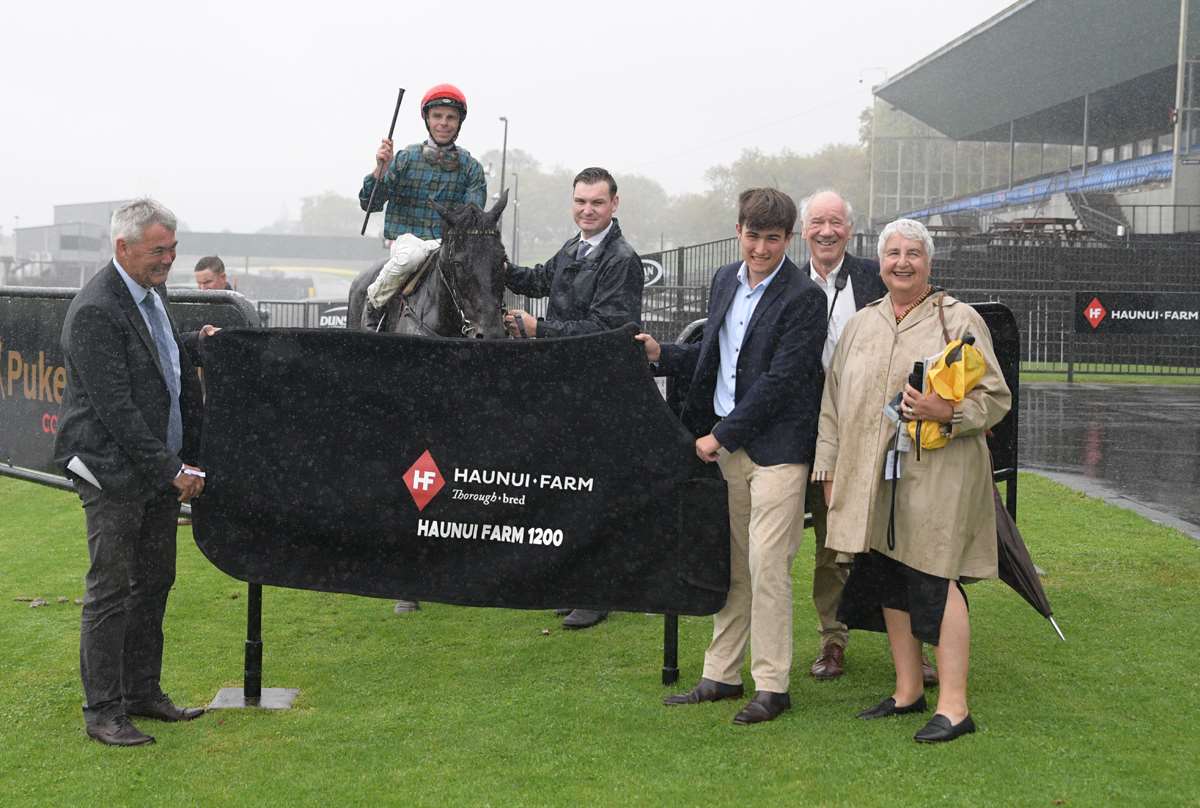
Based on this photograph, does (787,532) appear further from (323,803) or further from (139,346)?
(139,346)

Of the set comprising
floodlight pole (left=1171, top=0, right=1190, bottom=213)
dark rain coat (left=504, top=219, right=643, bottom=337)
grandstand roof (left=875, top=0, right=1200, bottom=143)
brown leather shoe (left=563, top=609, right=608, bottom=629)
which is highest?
grandstand roof (left=875, top=0, right=1200, bottom=143)

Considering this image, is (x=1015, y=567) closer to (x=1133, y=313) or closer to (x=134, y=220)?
(x=134, y=220)

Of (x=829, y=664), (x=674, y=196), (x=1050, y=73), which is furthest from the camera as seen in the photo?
(x=674, y=196)

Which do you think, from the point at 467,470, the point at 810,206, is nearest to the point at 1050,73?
the point at 810,206

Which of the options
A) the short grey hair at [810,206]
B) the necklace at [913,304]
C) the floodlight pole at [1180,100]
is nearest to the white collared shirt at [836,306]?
the short grey hair at [810,206]

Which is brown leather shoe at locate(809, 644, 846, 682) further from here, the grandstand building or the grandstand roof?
the grandstand roof

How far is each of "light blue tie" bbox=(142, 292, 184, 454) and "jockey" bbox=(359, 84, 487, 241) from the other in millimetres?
3022

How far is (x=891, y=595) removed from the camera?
5.26 meters

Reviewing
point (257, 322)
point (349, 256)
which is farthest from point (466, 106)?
point (349, 256)

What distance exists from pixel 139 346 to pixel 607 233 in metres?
2.55

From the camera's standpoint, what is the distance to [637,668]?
620cm

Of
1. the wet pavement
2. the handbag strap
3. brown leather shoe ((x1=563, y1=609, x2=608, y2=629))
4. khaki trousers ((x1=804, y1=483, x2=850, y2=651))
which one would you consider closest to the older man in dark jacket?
khaki trousers ((x1=804, y1=483, x2=850, y2=651))

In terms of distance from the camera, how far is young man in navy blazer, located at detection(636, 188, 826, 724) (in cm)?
526

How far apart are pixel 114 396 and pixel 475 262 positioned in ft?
8.01
